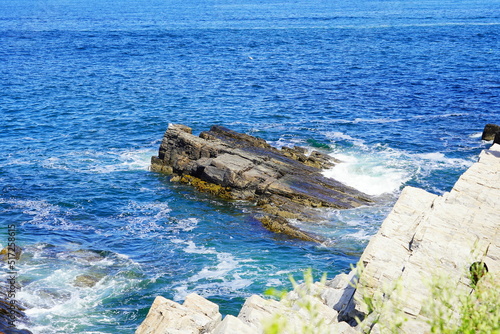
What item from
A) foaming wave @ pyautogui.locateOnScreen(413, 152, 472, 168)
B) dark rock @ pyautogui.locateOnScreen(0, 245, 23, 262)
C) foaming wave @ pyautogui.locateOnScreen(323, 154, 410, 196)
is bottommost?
dark rock @ pyautogui.locateOnScreen(0, 245, 23, 262)

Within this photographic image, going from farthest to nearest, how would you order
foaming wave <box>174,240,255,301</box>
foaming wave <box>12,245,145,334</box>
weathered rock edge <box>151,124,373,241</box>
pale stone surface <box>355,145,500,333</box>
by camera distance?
weathered rock edge <box>151,124,373,241</box>, foaming wave <box>174,240,255,301</box>, foaming wave <box>12,245,145,334</box>, pale stone surface <box>355,145,500,333</box>

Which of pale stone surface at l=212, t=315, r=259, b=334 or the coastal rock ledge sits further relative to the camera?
the coastal rock ledge

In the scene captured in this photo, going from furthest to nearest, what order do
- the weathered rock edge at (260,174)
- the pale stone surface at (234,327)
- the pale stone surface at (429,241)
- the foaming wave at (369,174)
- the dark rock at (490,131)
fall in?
the dark rock at (490,131)
the foaming wave at (369,174)
the weathered rock edge at (260,174)
the pale stone surface at (429,241)
the pale stone surface at (234,327)

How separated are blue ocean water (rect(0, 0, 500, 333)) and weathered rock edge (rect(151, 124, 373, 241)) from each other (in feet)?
3.94

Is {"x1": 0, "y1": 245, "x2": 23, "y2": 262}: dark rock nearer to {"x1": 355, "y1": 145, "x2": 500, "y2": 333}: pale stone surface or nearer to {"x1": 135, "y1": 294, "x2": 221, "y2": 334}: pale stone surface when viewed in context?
{"x1": 135, "y1": 294, "x2": 221, "y2": 334}: pale stone surface

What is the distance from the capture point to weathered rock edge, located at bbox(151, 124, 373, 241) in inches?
1390

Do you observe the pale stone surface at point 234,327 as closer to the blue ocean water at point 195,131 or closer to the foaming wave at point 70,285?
the blue ocean water at point 195,131

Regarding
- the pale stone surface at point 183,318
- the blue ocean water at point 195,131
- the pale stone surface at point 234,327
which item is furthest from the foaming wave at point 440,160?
the pale stone surface at point 234,327

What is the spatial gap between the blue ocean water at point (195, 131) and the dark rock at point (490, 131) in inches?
69.4

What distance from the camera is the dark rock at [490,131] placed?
1905 inches

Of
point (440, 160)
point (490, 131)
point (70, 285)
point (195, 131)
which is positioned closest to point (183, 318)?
point (70, 285)

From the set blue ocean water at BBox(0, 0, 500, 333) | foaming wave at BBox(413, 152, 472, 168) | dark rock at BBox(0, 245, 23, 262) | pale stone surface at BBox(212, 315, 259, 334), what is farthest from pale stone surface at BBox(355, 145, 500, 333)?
dark rock at BBox(0, 245, 23, 262)

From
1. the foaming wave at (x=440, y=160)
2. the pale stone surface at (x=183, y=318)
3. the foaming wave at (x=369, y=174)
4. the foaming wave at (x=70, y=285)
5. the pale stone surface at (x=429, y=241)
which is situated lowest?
the foaming wave at (x=70, y=285)

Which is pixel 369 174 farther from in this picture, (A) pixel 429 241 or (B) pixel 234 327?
(B) pixel 234 327
